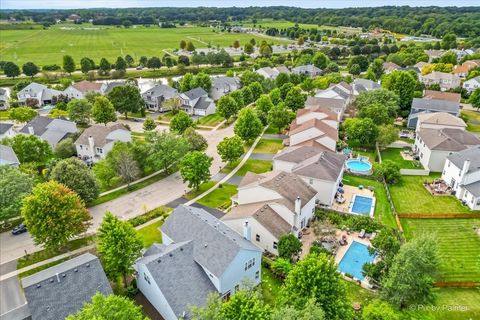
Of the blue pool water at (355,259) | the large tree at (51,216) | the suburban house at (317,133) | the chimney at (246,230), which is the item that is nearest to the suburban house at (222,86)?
the suburban house at (317,133)

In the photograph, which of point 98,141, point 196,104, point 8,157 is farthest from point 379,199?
point 8,157

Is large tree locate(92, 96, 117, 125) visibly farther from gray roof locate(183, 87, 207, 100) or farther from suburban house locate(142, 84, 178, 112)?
gray roof locate(183, 87, 207, 100)

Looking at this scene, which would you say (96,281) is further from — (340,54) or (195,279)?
(340,54)

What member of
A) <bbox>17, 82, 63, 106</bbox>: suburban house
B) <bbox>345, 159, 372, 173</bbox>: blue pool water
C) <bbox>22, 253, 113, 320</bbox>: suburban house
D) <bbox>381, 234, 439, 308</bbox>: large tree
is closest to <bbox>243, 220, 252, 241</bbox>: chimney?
<bbox>381, 234, 439, 308</bbox>: large tree

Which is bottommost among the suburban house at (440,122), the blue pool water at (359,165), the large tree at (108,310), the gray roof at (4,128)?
the blue pool water at (359,165)

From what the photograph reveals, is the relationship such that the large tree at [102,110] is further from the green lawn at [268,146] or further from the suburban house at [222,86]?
the suburban house at [222,86]

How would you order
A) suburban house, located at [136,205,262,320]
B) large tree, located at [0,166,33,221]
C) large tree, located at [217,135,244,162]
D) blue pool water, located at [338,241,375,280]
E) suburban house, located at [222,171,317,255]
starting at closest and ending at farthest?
suburban house, located at [136,205,262,320]
blue pool water, located at [338,241,375,280]
suburban house, located at [222,171,317,255]
large tree, located at [0,166,33,221]
large tree, located at [217,135,244,162]
